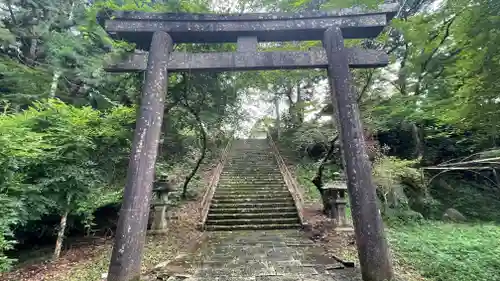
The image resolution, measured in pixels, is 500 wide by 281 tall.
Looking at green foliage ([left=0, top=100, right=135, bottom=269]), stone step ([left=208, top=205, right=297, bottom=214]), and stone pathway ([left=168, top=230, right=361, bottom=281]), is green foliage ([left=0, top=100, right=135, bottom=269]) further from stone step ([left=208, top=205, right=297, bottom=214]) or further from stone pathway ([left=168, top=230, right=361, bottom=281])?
stone step ([left=208, top=205, right=297, bottom=214])

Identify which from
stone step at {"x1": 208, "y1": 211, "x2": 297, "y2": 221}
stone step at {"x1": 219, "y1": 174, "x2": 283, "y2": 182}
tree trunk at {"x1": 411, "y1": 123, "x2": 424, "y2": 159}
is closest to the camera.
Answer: stone step at {"x1": 208, "y1": 211, "x2": 297, "y2": 221}

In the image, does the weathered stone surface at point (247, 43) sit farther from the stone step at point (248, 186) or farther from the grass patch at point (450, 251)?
the stone step at point (248, 186)

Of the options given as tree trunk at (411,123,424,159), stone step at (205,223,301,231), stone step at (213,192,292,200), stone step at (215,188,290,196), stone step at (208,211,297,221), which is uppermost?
tree trunk at (411,123,424,159)

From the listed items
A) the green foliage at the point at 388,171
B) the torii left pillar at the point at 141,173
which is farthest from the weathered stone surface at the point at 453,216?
the torii left pillar at the point at 141,173

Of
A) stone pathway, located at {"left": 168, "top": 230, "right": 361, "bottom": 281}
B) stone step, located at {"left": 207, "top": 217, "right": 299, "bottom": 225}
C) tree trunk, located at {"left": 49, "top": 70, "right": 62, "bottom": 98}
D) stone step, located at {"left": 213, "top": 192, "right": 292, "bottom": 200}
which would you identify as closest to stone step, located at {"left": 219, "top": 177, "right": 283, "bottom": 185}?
stone step, located at {"left": 213, "top": 192, "right": 292, "bottom": 200}


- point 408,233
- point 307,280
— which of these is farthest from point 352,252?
point 408,233

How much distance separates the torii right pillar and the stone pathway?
19.5 inches

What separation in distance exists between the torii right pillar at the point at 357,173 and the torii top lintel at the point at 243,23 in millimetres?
311

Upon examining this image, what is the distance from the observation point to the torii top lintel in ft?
15.3

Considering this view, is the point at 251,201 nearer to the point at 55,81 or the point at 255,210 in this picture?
the point at 255,210

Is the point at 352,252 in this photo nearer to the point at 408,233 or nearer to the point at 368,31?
the point at 408,233

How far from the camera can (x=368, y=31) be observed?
4828 mm

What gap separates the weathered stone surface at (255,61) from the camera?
15.2ft

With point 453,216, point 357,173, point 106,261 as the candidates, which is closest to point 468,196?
point 453,216
